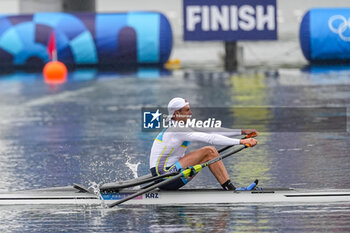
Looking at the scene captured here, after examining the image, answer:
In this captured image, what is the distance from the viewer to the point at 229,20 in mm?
32062

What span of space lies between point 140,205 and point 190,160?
34.2 inches

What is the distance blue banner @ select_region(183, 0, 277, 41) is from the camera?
104 ft

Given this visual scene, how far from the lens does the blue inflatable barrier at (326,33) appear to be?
3303 centimetres

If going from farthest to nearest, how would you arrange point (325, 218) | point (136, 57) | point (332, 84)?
point (136, 57) < point (332, 84) < point (325, 218)

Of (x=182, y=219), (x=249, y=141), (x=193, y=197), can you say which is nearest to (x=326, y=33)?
(x=249, y=141)

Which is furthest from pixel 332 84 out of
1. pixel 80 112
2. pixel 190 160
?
pixel 190 160

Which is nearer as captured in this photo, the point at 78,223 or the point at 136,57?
the point at 78,223

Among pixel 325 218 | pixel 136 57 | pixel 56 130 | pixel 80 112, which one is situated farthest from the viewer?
pixel 136 57

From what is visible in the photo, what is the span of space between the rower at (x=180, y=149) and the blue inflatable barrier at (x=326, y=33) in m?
21.9

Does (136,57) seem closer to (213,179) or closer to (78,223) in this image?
(213,179)

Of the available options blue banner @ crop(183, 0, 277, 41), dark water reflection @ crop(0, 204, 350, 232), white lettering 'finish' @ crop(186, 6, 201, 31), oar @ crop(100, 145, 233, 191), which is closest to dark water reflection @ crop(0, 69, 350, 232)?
dark water reflection @ crop(0, 204, 350, 232)

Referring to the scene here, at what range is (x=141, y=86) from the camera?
2806 centimetres

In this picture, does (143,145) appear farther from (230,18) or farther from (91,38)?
(91,38)

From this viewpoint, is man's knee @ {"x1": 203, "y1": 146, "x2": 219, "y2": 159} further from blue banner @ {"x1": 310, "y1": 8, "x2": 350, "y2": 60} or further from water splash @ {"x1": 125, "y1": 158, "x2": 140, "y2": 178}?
blue banner @ {"x1": 310, "y1": 8, "x2": 350, "y2": 60}
